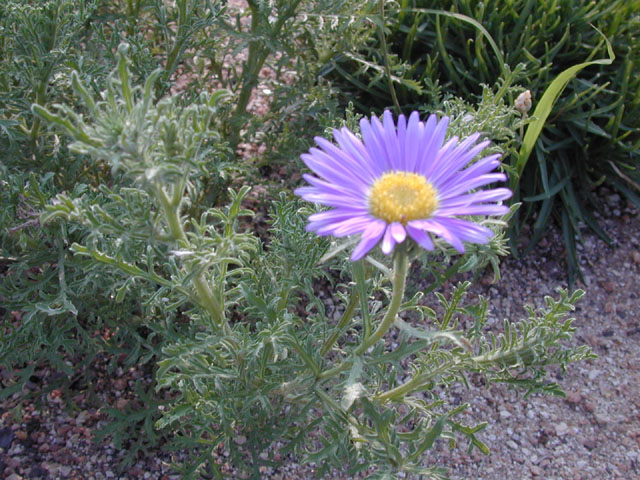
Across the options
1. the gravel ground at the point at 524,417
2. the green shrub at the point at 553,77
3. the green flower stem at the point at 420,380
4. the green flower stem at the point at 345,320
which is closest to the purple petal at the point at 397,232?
the green flower stem at the point at 345,320

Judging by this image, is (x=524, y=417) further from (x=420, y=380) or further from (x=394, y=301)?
(x=394, y=301)

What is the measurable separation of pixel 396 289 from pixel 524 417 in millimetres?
1515

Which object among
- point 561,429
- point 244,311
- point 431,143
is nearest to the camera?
point 431,143

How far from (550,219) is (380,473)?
2.09 metres

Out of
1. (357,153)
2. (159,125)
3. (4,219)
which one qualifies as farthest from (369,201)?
(4,219)

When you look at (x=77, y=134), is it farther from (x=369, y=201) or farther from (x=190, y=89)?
(x=190, y=89)

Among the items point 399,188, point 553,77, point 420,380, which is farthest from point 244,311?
point 553,77

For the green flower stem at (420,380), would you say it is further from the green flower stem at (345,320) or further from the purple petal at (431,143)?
the purple petal at (431,143)

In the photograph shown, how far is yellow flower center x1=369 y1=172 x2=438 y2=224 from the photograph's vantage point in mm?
1409

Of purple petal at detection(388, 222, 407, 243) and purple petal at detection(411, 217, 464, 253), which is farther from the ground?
purple petal at detection(411, 217, 464, 253)

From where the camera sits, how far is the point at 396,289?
1473mm

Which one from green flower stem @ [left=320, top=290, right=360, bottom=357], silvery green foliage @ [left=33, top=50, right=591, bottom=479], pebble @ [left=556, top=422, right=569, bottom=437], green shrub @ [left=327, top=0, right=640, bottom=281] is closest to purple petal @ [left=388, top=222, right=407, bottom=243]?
silvery green foliage @ [left=33, top=50, right=591, bottom=479]

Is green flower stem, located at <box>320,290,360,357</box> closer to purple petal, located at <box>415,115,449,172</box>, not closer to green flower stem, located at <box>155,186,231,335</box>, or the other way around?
green flower stem, located at <box>155,186,231,335</box>

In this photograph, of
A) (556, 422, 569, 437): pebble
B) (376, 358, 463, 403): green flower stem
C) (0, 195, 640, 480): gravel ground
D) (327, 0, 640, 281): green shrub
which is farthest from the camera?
(327, 0, 640, 281): green shrub
